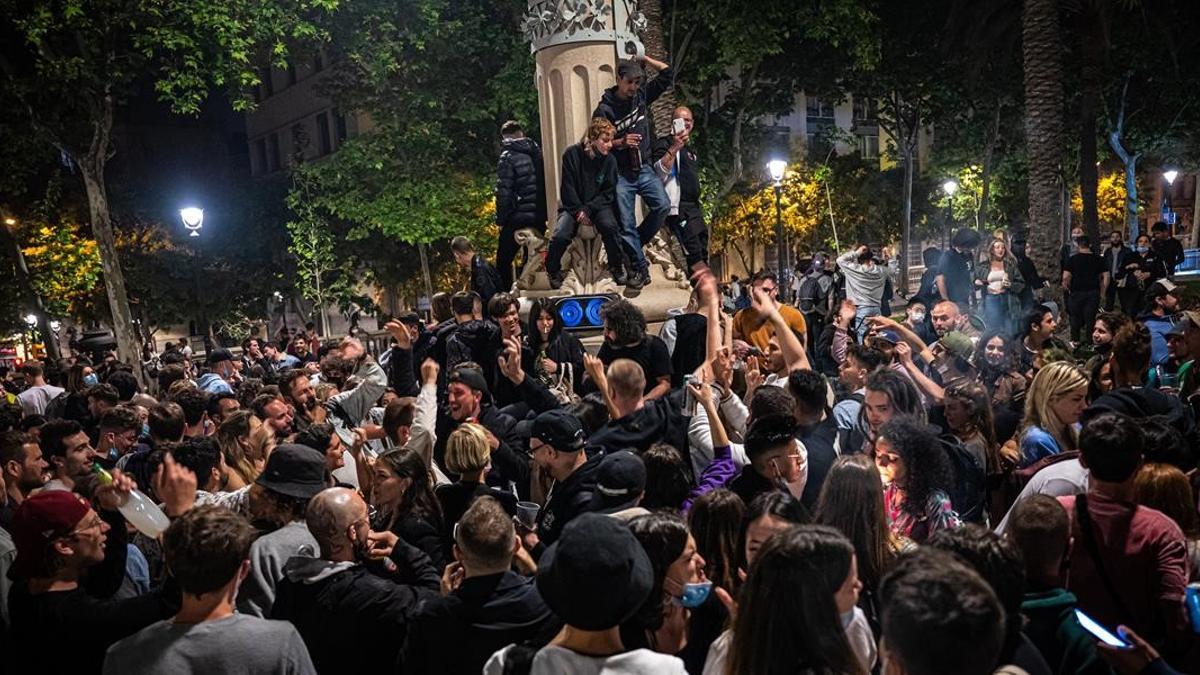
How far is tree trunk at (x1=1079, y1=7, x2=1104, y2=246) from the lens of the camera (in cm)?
2208

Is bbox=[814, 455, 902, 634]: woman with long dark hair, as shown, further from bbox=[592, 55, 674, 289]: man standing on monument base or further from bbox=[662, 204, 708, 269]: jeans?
bbox=[662, 204, 708, 269]: jeans

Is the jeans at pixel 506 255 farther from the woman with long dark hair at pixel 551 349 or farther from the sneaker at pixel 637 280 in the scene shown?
the woman with long dark hair at pixel 551 349

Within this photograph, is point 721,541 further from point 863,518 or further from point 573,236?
point 573,236

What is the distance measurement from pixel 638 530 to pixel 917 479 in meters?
1.38

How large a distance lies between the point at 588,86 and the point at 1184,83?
25.7m

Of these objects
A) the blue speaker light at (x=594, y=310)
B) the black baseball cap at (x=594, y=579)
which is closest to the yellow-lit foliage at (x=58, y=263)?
the blue speaker light at (x=594, y=310)

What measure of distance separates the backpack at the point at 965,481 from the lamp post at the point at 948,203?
37.5m

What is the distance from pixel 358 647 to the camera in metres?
3.49

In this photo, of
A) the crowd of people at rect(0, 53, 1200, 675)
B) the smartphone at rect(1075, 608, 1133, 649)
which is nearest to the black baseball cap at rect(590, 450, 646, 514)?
the crowd of people at rect(0, 53, 1200, 675)

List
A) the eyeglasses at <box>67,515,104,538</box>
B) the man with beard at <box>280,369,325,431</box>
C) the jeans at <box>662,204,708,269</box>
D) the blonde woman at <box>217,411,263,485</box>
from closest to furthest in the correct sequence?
the eyeglasses at <box>67,515,104,538</box>
the blonde woman at <box>217,411,263,485</box>
the man with beard at <box>280,369,325,431</box>
the jeans at <box>662,204,708,269</box>

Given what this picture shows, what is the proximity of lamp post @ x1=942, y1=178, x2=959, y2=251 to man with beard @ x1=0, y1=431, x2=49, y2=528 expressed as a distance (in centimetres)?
3833

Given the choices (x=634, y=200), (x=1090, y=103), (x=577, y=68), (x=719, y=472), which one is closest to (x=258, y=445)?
(x=719, y=472)

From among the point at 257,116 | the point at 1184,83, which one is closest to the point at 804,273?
the point at 1184,83

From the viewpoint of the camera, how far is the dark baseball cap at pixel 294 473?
13.4ft
